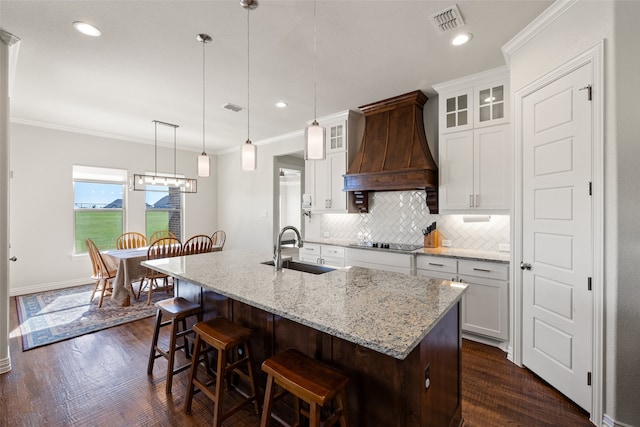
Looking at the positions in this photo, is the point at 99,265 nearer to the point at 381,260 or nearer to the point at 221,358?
the point at 221,358

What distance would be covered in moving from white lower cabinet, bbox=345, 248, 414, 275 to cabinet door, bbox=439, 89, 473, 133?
1.55 meters

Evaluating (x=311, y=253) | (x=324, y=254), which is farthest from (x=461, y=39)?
(x=311, y=253)

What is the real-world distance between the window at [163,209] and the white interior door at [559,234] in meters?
5.82

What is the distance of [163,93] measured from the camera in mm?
3508

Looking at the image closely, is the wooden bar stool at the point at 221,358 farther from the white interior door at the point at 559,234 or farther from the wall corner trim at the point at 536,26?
the wall corner trim at the point at 536,26

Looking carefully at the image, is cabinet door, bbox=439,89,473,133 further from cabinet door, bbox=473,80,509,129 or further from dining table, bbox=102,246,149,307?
dining table, bbox=102,246,149,307

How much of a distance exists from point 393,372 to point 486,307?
6.61 feet

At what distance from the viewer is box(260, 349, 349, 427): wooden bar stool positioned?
49.5 inches

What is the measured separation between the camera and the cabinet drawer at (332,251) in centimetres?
401

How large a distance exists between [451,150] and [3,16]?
13.4 feet

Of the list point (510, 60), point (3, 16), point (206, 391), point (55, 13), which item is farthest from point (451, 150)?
point (3, 16)

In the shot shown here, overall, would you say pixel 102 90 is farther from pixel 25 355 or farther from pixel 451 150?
pixel 451 150

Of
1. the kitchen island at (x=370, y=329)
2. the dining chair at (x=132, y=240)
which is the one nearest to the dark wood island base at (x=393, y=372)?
the kitchen island at (x=370, y=329)

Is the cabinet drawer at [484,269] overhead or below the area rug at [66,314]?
overhead
